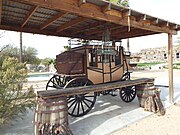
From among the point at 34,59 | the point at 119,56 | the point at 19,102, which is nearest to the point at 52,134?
the point at 19,102

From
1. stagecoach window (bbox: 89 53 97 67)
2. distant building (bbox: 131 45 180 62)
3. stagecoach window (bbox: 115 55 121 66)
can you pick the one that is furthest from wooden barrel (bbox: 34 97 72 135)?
distant building (bbox: 131 45 180 62)

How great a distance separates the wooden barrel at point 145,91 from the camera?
4.74m

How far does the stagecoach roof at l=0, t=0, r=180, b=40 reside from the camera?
114 inches

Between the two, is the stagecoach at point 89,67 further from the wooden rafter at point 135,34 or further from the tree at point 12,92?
the wooden rafter at point 135,34

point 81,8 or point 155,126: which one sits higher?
point 81,8

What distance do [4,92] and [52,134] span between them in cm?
139

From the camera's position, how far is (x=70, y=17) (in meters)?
4.22

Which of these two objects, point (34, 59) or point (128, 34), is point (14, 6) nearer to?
point (128, 34)

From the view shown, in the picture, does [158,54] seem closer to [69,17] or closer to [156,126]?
[156,126]

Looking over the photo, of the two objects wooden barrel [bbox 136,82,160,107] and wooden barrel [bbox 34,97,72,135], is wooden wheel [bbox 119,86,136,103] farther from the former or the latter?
wooden barrel [bbox 34,97,72,135]

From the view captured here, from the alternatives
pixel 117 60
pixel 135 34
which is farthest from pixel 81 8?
pixel 135 34

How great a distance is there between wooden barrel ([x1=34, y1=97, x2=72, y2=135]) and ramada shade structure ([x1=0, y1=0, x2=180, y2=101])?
1.60m

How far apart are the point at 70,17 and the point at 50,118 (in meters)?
2.46

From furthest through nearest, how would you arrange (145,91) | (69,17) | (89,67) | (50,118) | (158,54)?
1. (158,54)
2. (145,91)
3. (89,67)
4. (69,17)
5. (50,118)
